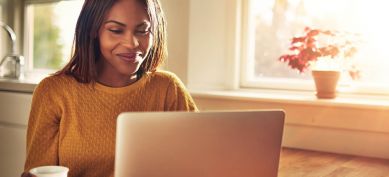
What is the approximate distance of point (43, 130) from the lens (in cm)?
129

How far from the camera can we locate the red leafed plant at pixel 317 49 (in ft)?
6.54

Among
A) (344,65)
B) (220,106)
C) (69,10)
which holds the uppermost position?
(69,10)

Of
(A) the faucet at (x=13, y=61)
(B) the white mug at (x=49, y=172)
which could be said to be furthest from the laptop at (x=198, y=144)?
(A) the faucet at (x=13, y=61)

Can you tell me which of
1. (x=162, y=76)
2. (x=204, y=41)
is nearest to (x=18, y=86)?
(x=204, y=41)

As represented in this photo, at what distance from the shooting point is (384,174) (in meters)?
1.51

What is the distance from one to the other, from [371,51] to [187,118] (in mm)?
1421

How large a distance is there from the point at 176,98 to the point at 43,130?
0.37m

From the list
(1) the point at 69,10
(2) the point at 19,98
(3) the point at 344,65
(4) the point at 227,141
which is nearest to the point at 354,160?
(3) the point at 344,65

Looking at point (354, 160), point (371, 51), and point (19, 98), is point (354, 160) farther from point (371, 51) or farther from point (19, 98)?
point (19, 98)

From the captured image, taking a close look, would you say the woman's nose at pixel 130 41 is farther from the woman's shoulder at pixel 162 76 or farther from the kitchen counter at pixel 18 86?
the kitchen counter at pixel 18 86

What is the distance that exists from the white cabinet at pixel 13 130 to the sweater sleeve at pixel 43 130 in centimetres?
131

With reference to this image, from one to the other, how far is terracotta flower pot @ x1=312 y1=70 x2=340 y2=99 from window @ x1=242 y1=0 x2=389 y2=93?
0.54ft

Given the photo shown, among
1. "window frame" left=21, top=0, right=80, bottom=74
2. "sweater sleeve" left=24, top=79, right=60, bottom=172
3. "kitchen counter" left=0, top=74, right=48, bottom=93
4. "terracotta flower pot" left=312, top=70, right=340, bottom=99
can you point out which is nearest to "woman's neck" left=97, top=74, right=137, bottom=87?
"sweater sleeve" left=24, top=79, right=60, bottom=172

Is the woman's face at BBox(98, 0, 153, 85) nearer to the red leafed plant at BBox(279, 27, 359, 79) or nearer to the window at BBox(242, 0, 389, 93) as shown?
the red leafed plant at BBox(279, 27, 359, 79)
